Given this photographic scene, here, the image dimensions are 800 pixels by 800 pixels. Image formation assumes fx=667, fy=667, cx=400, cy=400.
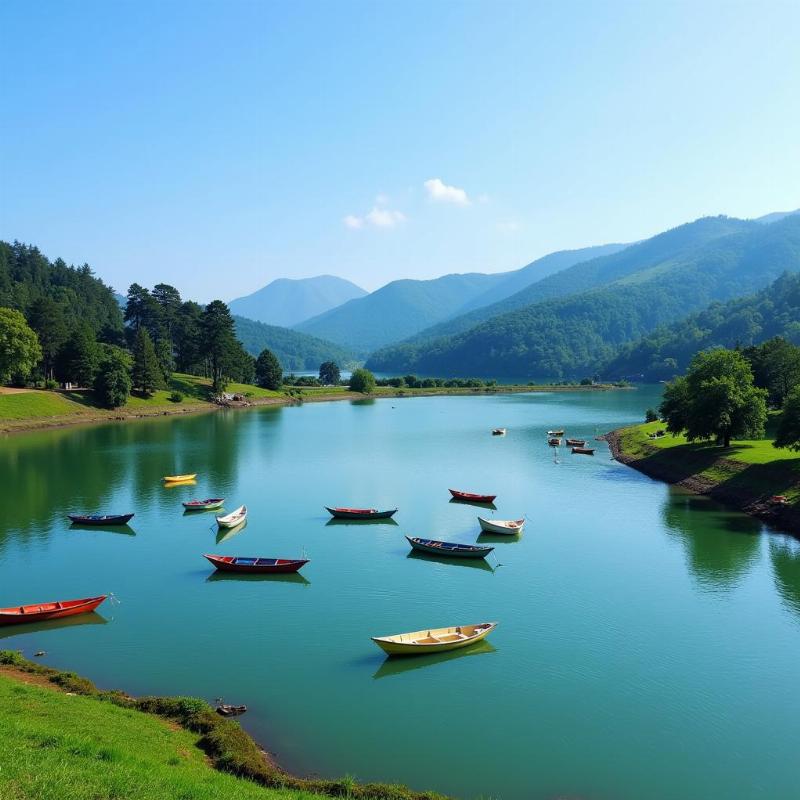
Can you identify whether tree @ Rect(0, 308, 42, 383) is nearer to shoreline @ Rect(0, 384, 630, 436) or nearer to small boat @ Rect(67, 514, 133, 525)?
shoreline @ Rect(0, 384, 630, 436)

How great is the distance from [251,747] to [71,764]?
23.5 feet

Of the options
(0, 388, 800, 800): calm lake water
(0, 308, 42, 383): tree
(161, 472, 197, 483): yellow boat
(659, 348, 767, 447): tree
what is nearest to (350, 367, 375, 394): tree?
(0, 308, 42, 383): tree

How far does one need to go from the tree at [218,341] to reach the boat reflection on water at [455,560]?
4580 inches

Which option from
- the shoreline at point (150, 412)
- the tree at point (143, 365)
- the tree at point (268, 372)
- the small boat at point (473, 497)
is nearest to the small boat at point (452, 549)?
the small boat at point (473, 497)

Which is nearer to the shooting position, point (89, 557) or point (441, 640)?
point (441, 640)

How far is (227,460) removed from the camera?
264 feet

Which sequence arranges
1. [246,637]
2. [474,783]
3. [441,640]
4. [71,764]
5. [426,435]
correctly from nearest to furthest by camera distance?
[71,764]
[474,783]
[441,640]
[246,637]
[426,435]

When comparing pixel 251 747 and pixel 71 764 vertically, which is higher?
pixel 71 764

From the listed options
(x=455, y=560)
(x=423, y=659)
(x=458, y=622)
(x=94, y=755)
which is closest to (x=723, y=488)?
(x=455, y=560)

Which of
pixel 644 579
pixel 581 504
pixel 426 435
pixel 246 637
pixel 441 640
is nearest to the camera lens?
pixel 441 640

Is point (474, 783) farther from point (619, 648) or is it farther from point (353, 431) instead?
point (353, 431)

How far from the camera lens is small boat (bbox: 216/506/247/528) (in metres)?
48.5

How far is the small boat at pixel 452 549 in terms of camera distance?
4181cm

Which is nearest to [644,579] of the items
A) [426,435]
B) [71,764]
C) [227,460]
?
[71,764]
